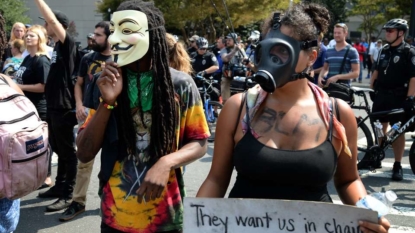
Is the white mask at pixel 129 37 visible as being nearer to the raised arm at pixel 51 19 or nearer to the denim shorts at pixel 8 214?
the denim shorts at pixel 8 214

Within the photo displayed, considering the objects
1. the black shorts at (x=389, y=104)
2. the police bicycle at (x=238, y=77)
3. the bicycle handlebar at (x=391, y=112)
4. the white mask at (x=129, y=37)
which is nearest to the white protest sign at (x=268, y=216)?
the white mask at (x=129, y=37)

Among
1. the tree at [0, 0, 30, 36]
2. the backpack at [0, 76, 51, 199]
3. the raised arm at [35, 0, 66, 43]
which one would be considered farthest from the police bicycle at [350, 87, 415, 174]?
the tree at [0, 0, 30, 36]

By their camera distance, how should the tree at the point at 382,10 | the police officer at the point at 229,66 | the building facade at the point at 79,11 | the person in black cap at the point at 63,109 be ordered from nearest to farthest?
the person in black cap at the point at 63,109 < the police officer at the point at 229,66 < the tree at the point at 382,10 < the building facade at the point at 79,11

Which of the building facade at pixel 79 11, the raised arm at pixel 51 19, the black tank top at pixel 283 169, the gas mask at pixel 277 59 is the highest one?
the gas mask at pixel 277 59

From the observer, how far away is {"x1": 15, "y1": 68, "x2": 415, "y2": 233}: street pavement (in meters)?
4.87

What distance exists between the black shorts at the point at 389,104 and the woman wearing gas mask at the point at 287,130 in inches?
196

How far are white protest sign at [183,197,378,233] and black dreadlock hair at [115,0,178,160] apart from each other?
21.7 inches

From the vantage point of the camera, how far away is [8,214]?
2.64 metres

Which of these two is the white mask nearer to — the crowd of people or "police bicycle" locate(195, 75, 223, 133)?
the crowd of people

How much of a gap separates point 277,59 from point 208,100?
8098 mm

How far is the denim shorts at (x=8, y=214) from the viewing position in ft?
8.53

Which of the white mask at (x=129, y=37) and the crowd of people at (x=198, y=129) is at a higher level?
the white mask at (x=129, y=37)

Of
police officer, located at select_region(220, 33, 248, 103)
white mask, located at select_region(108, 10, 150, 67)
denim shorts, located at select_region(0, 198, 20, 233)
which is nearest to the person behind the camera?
white mask, located at select_region(108, 10, 150, 67)

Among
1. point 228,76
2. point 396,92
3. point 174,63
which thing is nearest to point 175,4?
point 228,76
